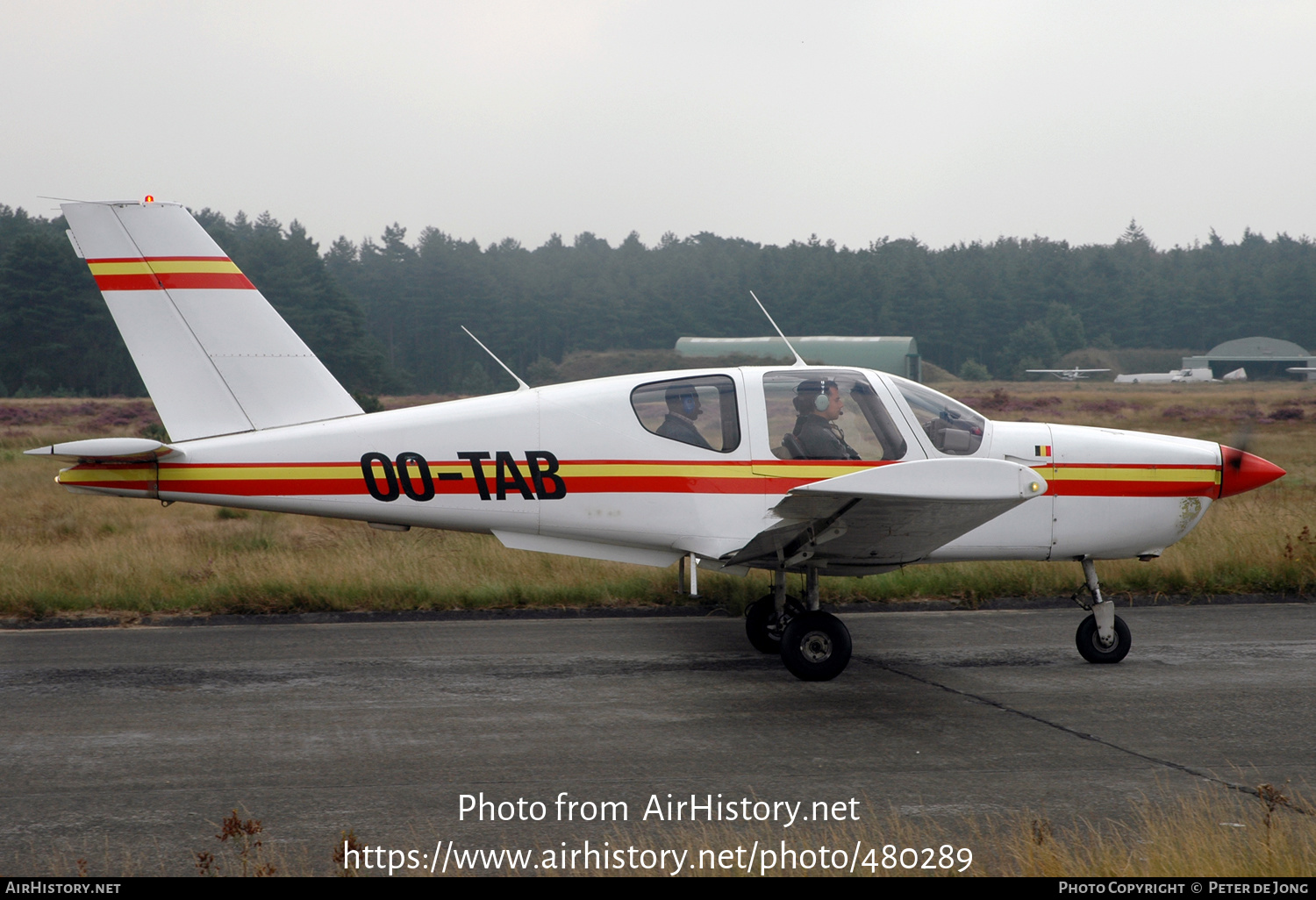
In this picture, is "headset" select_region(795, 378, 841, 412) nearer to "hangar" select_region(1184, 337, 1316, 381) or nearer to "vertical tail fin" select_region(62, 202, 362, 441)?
"vertical tail fin" select_region(62, 202, 362, 441)

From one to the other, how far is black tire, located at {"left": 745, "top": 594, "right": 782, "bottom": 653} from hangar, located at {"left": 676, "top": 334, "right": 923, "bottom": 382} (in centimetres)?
4309

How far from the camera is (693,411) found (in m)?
7.63

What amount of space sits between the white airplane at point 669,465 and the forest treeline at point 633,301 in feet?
170

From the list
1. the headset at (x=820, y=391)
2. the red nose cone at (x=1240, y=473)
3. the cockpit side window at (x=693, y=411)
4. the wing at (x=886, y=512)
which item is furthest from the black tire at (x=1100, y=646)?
the cockpit side window at (x=693, y=411)

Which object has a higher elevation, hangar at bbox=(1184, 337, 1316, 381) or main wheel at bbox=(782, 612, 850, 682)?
hangar at bbox=(1184, 337, 1316, 381)

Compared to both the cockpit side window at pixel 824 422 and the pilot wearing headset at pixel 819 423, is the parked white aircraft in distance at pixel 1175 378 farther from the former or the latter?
the pilot wearing headset at pixel 819 423

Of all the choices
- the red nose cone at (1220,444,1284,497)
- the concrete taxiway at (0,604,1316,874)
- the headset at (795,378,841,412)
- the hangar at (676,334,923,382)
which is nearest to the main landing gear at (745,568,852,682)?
the concrete taxiway at (0,604,1316,874)

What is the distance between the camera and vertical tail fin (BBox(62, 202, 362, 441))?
7918 millimetres

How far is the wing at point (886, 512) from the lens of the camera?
590 cm

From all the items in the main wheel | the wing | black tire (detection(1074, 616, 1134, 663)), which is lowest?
black tire (detection(1074, 616, 1134, 663))

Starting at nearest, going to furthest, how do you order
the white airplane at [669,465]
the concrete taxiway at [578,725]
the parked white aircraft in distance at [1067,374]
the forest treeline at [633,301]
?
the concrete taxiway at [578,725] < the white airplane at [669,465] < the forest treeline at [633,301] < the parked white aircraft in distance at [1067,374]

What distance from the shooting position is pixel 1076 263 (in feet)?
380

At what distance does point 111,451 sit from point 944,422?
567 cm
